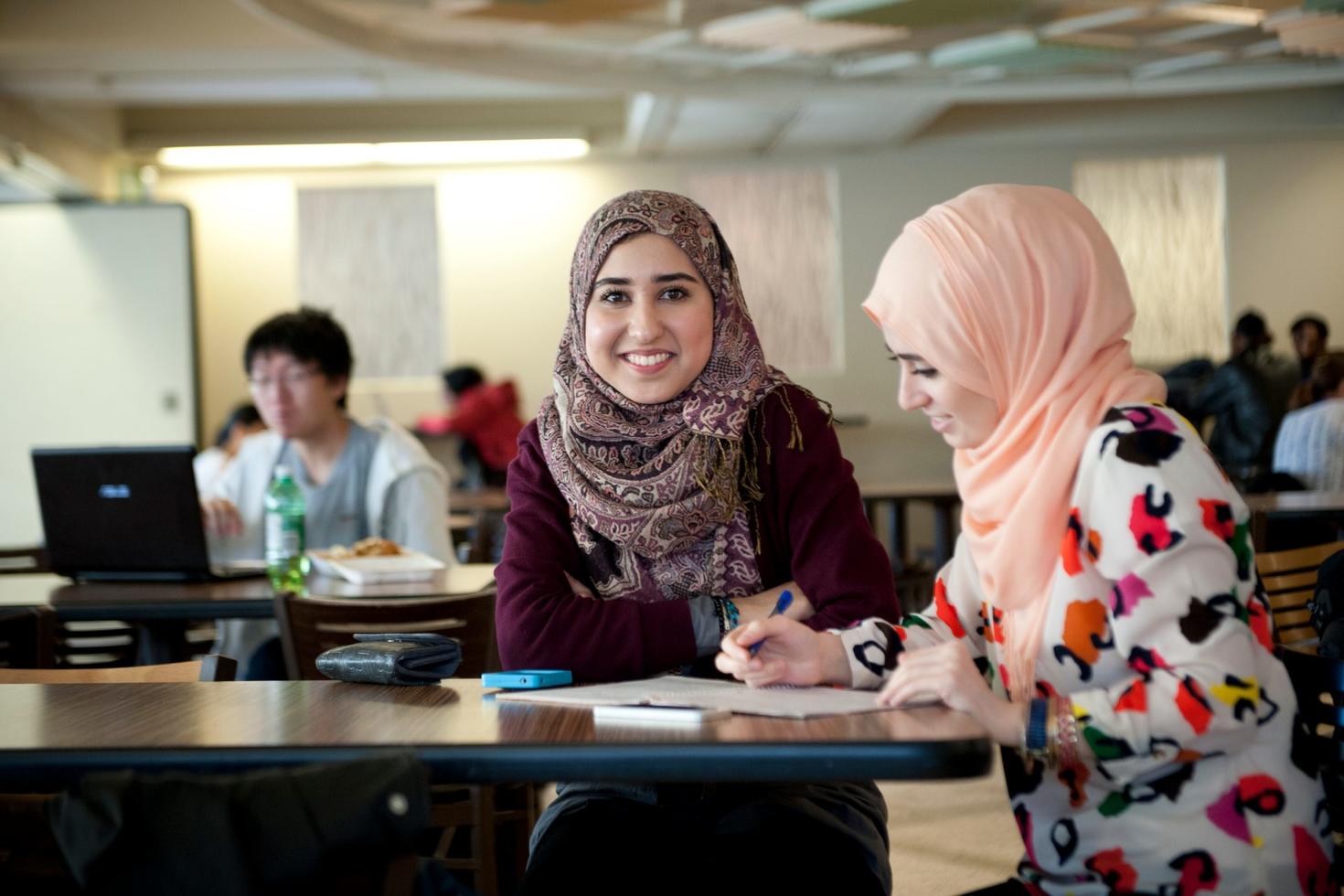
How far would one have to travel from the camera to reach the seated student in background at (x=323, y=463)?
3471 millimetres

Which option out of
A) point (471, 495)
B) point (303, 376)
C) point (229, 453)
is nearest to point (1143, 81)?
point (471, 495)

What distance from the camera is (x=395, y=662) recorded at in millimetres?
1623

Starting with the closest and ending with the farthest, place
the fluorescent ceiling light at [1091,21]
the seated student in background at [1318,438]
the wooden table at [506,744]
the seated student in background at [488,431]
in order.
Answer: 1. the wooden table at [506,744]
2. the seated student in background at [1318,438]
3. the fluorescent ceiling light at [1091,21]
4. the seated student in background at [488,431]

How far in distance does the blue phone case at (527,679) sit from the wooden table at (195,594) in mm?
1043

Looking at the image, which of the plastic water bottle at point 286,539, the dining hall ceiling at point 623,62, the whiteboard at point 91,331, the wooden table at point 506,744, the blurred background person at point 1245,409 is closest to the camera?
the wooden table at point 506,744

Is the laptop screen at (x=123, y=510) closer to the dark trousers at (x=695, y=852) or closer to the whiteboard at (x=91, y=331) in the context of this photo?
the dark trousers at (x=695, y=852)

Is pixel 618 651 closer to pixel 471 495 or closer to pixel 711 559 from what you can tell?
pixel 711 559

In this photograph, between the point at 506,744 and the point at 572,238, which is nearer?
the point at 506,744

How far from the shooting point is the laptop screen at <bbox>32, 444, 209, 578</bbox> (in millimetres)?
3045

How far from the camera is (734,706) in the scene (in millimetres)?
1374

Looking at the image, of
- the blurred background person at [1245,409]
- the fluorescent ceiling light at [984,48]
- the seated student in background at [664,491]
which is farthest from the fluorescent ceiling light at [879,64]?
the seated student in background at [664,491]

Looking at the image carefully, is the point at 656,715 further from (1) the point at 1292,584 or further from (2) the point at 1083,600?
(1) the point at 1292,584

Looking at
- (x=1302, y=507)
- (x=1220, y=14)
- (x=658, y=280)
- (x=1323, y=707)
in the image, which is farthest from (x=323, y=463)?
(x=1220, y=14)

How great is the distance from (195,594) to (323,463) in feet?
2.31
